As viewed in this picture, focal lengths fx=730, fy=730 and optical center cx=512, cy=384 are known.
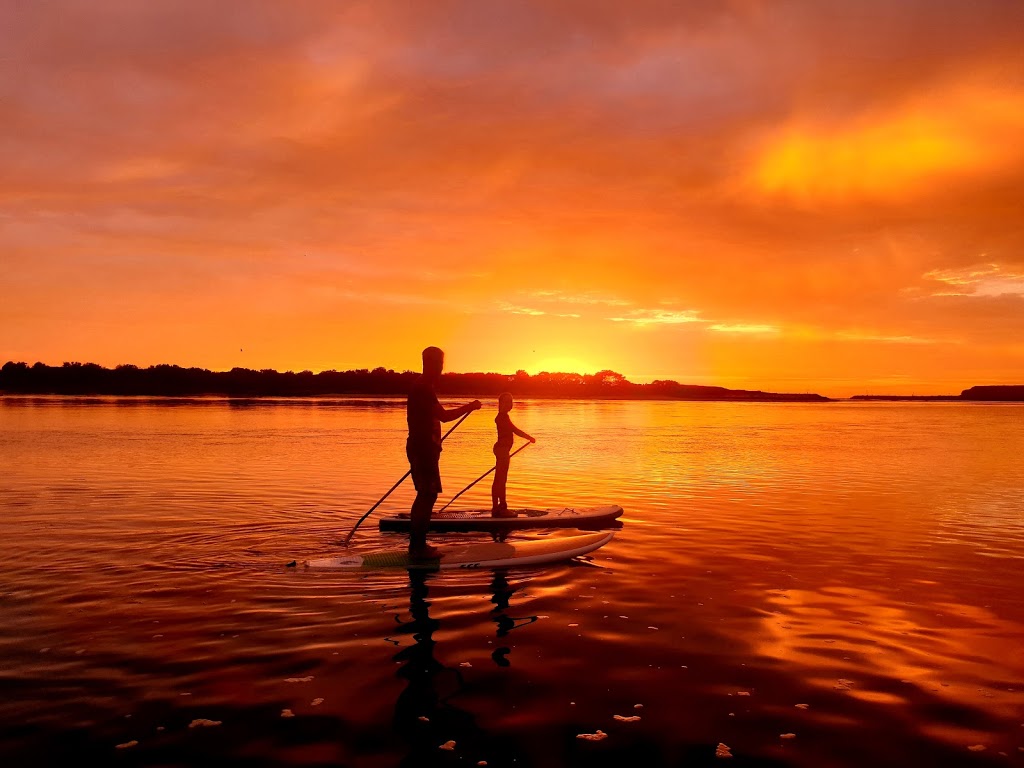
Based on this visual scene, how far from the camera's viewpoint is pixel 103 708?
6.45 m

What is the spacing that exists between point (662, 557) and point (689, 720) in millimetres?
6963

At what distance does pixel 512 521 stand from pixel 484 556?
3.89 metres

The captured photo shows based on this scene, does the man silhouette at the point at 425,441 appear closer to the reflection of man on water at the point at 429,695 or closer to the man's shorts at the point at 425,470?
the man's shorts at the point at 425,470

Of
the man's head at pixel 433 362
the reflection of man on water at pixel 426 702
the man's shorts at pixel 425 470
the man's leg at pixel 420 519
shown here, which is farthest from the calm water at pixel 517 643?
the man's head at pixel 433 362

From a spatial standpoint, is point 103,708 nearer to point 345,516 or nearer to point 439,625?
point 439,625

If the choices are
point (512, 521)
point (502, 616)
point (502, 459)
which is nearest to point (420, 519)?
point (502, 616)

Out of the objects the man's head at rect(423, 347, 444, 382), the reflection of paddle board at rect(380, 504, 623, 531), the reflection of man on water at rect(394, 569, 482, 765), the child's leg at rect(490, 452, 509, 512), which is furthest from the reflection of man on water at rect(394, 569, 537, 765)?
the child's leg at rect(490, 452, 509, 512)

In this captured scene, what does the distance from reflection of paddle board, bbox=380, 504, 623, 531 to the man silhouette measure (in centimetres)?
388

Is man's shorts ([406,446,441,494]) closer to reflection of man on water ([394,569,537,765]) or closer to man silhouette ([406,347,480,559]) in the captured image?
man silhouette ([406,347,480,559])

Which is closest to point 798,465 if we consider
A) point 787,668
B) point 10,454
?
point 787,668

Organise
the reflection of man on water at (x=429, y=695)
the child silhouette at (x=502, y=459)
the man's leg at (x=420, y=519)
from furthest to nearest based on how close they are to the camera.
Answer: the child silhouette at (x=502, y=459) < the man's leg at (x=420, y=519) < the reflection of man on water at (x=429, y=695)

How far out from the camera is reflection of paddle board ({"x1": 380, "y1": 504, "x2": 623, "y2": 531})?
16.2 m

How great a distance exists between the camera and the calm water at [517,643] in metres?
6.00

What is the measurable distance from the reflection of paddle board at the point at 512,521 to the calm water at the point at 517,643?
0.73 m
